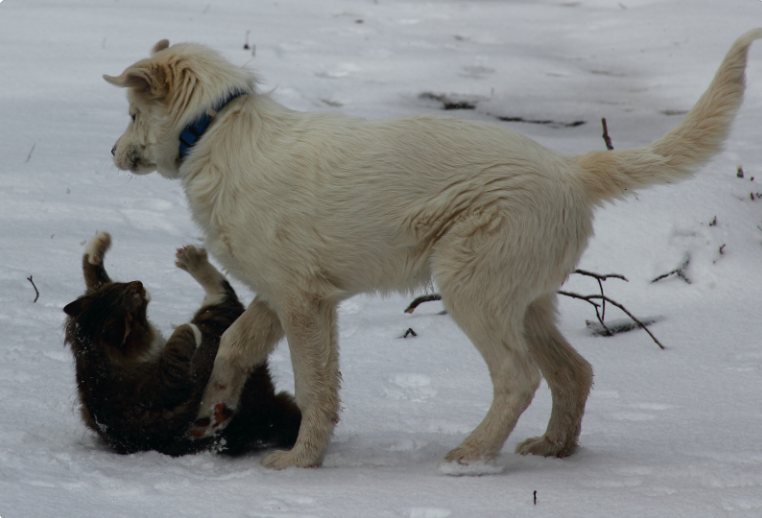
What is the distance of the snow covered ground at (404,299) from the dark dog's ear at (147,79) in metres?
1.69

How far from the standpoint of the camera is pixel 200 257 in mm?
4496

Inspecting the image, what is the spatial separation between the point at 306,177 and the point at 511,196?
100cm

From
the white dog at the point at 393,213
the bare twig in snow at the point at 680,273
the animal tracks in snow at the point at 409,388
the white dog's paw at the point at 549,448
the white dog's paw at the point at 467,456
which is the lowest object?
the animal tracks in snow at the point at 409,388

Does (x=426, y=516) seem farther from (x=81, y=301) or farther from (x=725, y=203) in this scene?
(x=725, y=203)

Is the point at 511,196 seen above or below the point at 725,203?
above

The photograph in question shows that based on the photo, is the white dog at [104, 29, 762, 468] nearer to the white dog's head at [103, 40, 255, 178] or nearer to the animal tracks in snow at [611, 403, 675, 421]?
the white dog's head at [103, 40, 255, 178]

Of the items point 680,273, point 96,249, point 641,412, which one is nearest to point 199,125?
point 96,249

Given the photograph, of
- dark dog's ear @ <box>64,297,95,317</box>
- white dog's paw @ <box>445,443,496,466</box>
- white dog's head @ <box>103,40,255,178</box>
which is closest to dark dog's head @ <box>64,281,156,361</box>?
dark dog's ear @ <box>64,297,95,317</box>

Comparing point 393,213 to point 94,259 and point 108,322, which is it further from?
point 94,259

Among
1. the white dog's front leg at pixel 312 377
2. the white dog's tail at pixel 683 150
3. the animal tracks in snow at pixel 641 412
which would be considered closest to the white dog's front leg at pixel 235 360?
the white dog's front leg at pixel 312 377

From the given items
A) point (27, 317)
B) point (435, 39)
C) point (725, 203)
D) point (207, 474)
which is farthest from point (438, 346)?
A: point (435, 39)

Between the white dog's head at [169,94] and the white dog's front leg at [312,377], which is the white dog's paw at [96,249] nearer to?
the white dog's head at [169,94]

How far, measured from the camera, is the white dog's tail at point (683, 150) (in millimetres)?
3525

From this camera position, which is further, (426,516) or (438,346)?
(438,346)
